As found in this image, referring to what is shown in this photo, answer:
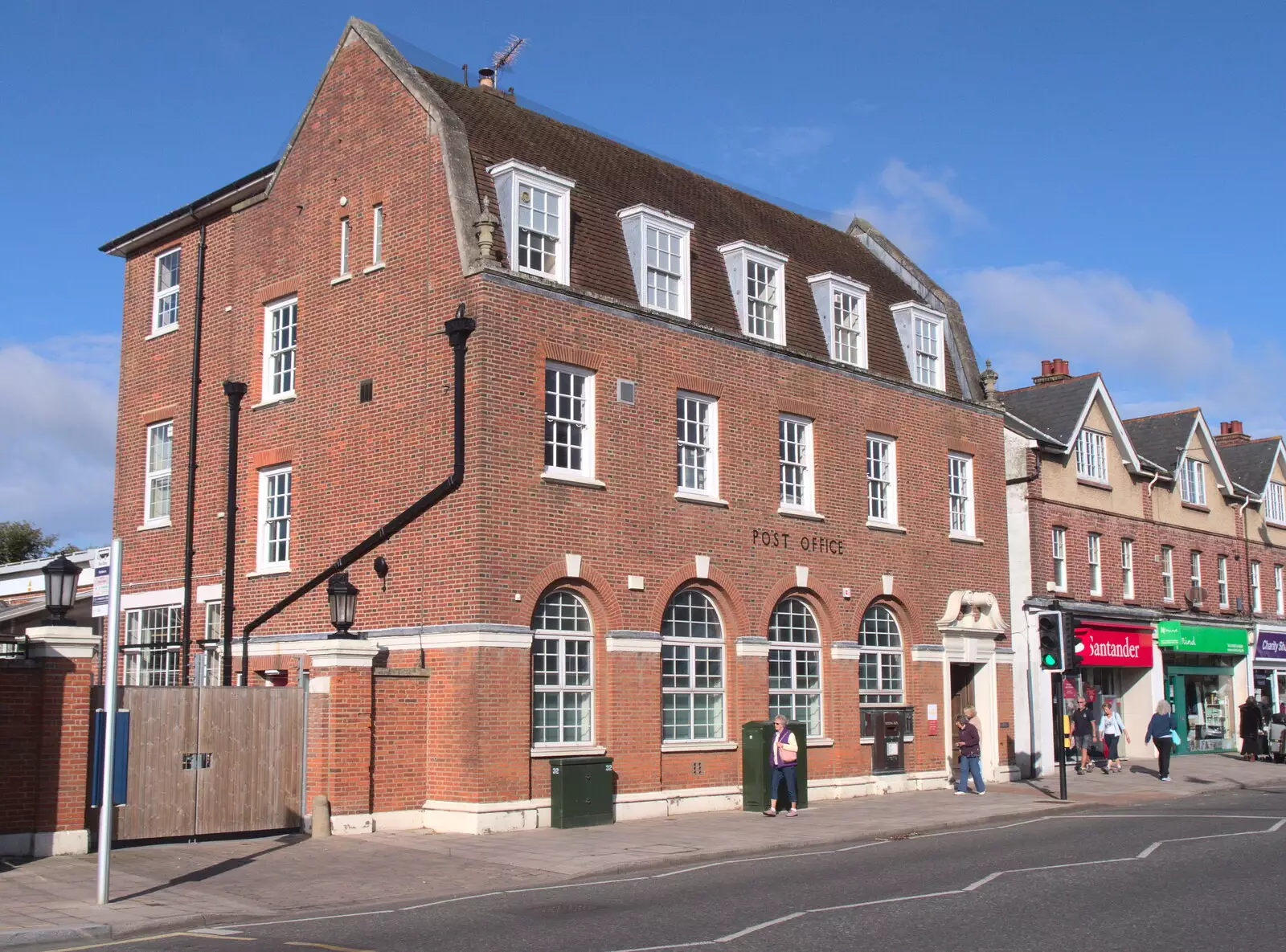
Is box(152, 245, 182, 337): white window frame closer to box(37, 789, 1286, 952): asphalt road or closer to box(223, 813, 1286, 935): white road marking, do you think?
box(223, 813, 1286, 935): white road marking

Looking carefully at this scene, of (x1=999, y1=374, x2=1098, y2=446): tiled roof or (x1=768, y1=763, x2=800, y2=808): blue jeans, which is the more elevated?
(x1=999, y1=374, x2=1098, y2=446): tiled roof

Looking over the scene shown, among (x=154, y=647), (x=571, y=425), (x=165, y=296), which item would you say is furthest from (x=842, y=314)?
(x=154, y=647)

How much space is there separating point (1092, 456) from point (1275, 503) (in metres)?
12.9

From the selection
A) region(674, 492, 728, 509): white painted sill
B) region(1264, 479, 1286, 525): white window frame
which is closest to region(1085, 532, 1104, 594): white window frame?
region(1264, 479, 1286, 525): white window frame

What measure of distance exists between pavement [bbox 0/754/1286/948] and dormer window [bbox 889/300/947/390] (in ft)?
29.8

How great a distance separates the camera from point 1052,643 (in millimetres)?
22766

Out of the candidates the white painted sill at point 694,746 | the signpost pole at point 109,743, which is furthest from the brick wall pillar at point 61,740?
the white painted sill at point 694,746

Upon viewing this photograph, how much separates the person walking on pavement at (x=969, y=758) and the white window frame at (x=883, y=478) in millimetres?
4172

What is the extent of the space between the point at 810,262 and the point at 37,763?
17206mm

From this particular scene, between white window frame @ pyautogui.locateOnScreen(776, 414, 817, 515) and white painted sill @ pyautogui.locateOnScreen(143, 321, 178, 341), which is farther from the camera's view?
white painted sill @ pyautogui.locateOnScreen(143, 321, 178, 341)

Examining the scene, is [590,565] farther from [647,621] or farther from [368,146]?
[368,146]

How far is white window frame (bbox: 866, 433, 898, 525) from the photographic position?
84.4 ft

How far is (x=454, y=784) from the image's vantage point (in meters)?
18.3

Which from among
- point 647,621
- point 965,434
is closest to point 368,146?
point 647,621
